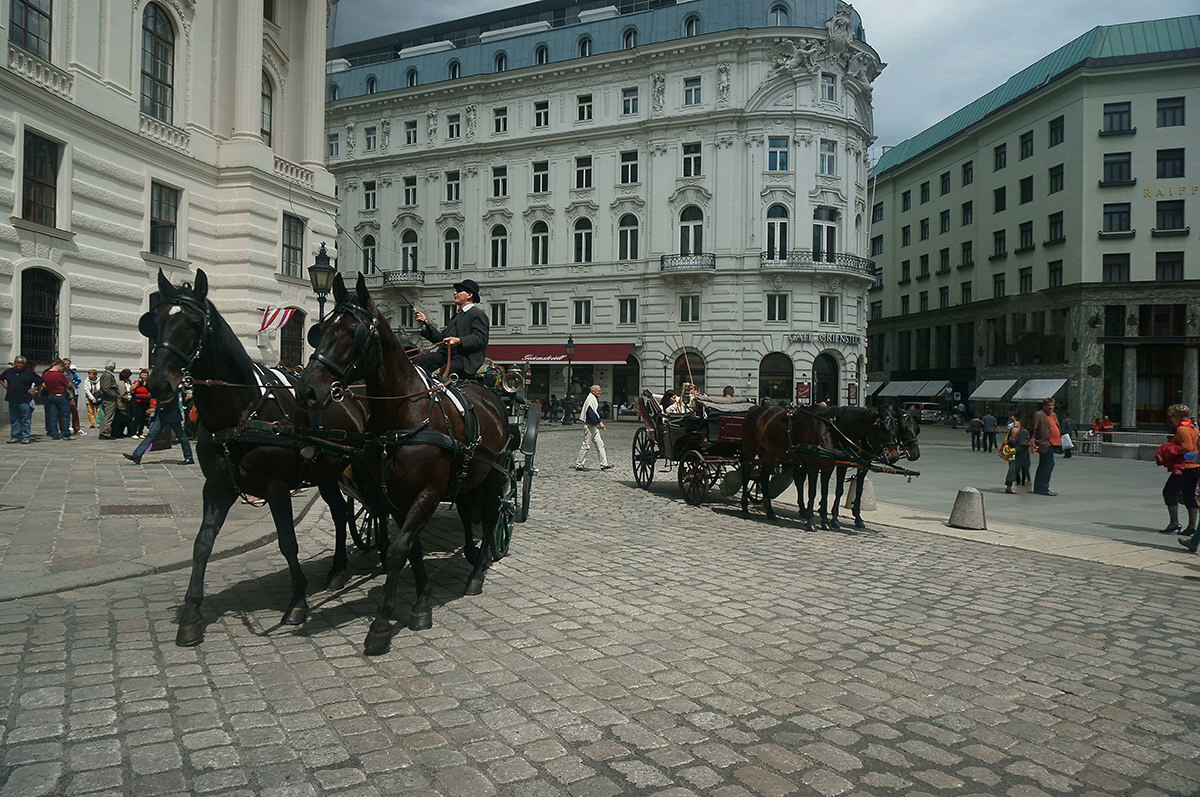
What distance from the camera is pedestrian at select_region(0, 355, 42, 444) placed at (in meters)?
15.4

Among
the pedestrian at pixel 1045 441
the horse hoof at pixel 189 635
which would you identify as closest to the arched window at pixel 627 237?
the pedestrian at pixel 1045 441

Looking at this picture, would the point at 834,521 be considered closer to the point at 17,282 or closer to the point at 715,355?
the point at 17,282

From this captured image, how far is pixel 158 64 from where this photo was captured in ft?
68.8

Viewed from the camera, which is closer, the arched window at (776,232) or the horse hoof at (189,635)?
the horse hoof at (189,635)

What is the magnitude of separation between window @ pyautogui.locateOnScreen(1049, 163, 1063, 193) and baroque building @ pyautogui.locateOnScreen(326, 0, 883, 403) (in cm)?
1120

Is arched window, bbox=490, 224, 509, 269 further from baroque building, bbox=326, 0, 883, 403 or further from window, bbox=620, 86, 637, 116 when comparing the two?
window, bbox=620, 86, 637, 116

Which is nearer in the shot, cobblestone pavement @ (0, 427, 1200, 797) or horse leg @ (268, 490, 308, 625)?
cobblestone pavement @ (0, 427, 1200, 797)

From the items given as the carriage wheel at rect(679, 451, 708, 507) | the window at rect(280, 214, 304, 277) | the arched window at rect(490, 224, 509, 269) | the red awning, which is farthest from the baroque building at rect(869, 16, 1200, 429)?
the window at rect(280, 214, 304, 277)

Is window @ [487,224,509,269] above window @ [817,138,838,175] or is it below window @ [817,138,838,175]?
below

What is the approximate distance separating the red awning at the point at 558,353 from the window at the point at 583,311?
1437 millimetres

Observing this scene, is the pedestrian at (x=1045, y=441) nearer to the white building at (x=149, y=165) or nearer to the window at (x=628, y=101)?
the white building at (x=149, y=165)

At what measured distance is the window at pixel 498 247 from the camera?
152 feet

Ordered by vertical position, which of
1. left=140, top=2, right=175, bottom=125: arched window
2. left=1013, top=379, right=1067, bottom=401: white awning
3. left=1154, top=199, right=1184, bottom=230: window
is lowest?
left=1013, top=379, right=1067, bottom=401: white awning

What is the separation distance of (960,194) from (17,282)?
54.4 m
